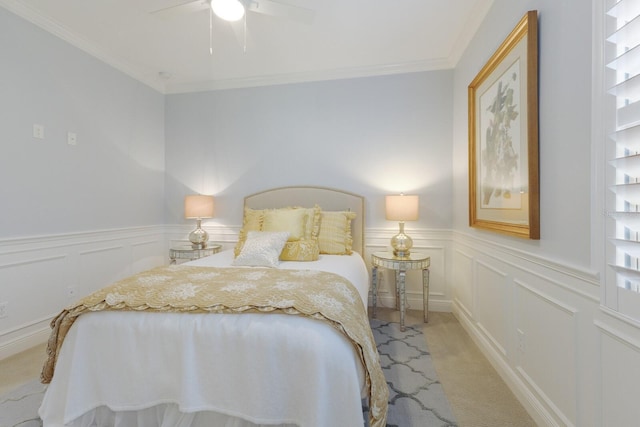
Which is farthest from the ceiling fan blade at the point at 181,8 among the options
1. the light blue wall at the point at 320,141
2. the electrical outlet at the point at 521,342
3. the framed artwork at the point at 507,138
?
the electrical outlet at the point at 521,342

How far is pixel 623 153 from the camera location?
1001mm

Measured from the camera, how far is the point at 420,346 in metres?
2.40

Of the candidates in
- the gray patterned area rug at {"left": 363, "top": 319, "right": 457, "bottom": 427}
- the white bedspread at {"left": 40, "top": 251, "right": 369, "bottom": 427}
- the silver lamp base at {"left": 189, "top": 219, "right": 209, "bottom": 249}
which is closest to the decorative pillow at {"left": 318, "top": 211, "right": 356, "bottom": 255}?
the gray patterned area rug at {"left": 363, "top": 319, "right": 457, "bottom": 427}

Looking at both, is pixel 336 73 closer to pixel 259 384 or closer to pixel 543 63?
pixel 543 63

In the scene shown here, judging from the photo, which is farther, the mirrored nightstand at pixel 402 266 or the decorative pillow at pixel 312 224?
the decorative pillow at pixel 312 224

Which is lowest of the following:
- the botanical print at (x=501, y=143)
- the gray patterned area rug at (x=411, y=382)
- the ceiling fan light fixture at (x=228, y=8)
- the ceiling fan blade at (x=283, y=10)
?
the gray patterned area rug at (x=411, y=382)

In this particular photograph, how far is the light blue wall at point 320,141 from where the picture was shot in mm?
3193

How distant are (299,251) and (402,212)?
3.62 feet

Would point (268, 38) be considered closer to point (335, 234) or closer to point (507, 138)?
point (335, 234)

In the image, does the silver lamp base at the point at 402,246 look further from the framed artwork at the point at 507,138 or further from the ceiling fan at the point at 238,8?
the ceiling fan at the point at 238,8

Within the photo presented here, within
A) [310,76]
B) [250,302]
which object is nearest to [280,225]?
[250,302]

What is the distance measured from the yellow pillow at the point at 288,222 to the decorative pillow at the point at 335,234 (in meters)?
0.23

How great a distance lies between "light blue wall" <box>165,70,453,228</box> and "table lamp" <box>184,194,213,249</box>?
25 cm

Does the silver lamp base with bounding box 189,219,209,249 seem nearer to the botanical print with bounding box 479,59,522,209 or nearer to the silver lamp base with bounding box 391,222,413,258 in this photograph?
the silver lamp base with bounding box 391,222,413,258
